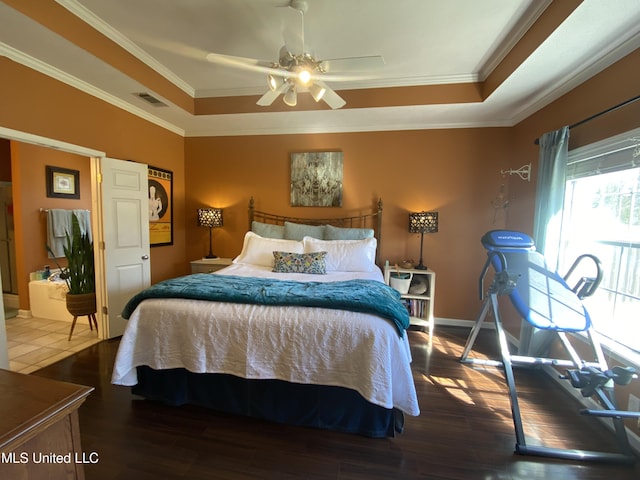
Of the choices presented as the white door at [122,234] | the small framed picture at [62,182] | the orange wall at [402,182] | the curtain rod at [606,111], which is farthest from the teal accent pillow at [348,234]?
the small framed picture at [62,182]

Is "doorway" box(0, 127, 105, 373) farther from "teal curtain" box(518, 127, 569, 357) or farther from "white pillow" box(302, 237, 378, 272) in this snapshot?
"teal curtain" box(518, 127, 569, 357)

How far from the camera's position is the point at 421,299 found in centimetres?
350

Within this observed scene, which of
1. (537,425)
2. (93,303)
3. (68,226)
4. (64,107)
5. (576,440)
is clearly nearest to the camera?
(576,440)

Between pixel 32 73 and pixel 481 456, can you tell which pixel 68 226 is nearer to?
pixel 32 73

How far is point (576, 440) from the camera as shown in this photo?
180cm

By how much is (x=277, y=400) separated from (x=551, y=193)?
2857mm

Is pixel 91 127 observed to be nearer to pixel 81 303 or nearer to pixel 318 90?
pixel 81 303

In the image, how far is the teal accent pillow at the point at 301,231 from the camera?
3.69 metres

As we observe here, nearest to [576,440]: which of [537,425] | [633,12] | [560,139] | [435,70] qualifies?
[537,425]

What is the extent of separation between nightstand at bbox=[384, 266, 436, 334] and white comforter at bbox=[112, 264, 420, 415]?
1.73 meters

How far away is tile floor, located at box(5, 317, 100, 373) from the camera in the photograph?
2588 millimetres

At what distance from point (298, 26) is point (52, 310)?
179 inches

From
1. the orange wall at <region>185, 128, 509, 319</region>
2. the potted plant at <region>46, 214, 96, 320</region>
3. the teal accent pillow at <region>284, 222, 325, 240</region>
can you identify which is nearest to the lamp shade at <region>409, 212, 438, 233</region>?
the orange wall at <region>185, 128, 509, 319</region>

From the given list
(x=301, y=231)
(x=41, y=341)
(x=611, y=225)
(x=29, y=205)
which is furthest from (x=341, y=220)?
(x=29, y=205)
